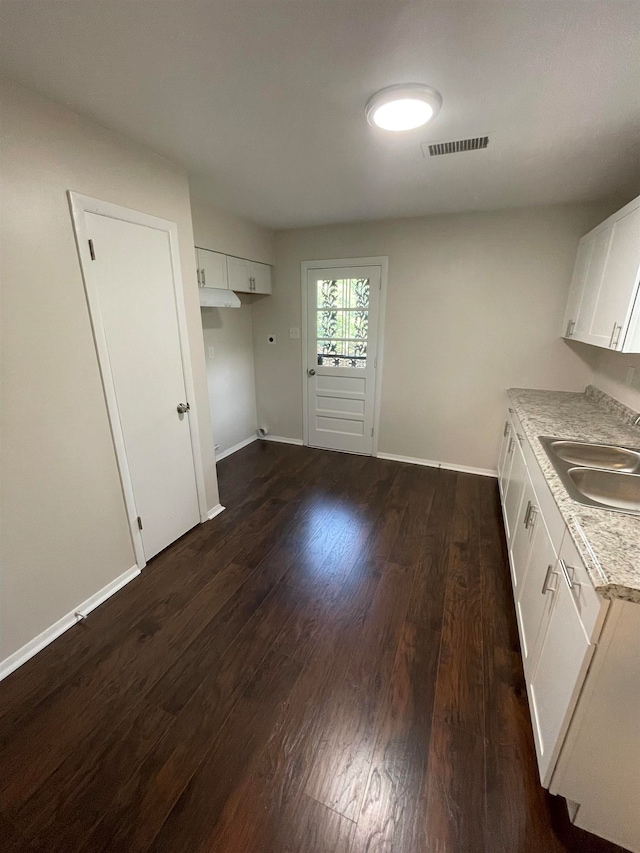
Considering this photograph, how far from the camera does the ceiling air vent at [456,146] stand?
1824 millimetres

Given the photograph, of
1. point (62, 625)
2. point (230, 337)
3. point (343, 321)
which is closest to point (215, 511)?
point (62, 625)

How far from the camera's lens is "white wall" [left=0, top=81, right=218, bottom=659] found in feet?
4.88

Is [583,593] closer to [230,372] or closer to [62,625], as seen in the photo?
[62,625]

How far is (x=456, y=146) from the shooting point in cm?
188

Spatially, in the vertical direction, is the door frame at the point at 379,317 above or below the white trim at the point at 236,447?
above

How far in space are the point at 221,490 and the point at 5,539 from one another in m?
1.84

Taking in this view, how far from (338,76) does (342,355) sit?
2643 mm

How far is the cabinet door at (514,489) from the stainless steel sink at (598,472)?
0.93 feet

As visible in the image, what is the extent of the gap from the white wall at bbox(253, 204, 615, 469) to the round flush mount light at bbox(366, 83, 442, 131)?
178 centimetres

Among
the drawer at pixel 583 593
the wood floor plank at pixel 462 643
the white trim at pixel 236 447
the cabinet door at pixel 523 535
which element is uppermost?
the drawer at pixel 583 593

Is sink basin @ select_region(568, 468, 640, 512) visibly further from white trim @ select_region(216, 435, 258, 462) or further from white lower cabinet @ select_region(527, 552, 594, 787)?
white trim @ select_region(216, 435, 258, 462)

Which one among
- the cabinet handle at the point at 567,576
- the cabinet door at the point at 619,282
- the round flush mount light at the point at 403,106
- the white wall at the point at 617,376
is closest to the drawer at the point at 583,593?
the cabinet handle at the point at 567,576

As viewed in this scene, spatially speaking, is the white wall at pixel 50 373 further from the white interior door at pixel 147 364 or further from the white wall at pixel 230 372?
the white wall at pixel 230 372

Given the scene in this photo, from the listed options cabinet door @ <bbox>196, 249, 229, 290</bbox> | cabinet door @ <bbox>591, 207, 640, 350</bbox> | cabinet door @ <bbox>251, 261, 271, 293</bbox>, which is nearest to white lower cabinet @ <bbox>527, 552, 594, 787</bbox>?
cabinet door @ <bbox>591, 207, 640, 350</bbox>
